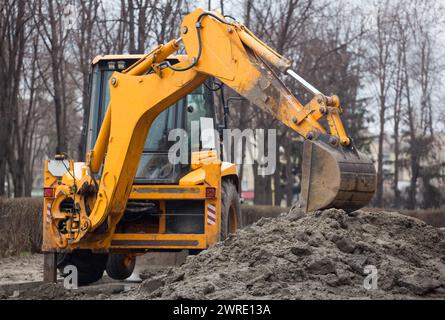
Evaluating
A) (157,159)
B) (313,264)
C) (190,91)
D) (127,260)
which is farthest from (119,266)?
(313,264)

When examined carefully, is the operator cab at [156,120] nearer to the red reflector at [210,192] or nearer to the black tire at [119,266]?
the red reflector at [210,192]

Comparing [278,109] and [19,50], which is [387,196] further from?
[278,109]

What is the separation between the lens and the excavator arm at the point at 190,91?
877cm

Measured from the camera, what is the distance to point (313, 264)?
834 centimetres

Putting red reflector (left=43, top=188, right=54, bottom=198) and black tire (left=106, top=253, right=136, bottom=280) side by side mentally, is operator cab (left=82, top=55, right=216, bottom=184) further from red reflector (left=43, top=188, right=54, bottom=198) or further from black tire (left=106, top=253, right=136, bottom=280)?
Result: black tire (left=106, top=253, right=136, bottom=280)

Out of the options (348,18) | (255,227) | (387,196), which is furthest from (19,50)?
(387,196)

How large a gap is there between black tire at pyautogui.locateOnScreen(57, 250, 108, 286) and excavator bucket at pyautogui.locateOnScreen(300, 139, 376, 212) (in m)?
4.94

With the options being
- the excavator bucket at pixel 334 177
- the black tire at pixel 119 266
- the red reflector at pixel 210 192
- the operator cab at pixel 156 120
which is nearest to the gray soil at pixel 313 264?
the excavator bucket at pixel 334 177

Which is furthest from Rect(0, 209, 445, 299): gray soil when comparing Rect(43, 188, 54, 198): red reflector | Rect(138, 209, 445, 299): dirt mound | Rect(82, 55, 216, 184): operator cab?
Rect(82, 55, 216, 184): operator cab

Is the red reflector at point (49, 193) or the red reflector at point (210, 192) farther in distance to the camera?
the red reflector at point (49, 193)

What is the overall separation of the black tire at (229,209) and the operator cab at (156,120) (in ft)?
2.17

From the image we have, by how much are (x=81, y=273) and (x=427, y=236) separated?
5.53 m

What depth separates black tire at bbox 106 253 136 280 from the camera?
1359cm

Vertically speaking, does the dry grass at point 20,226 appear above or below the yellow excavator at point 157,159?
below
